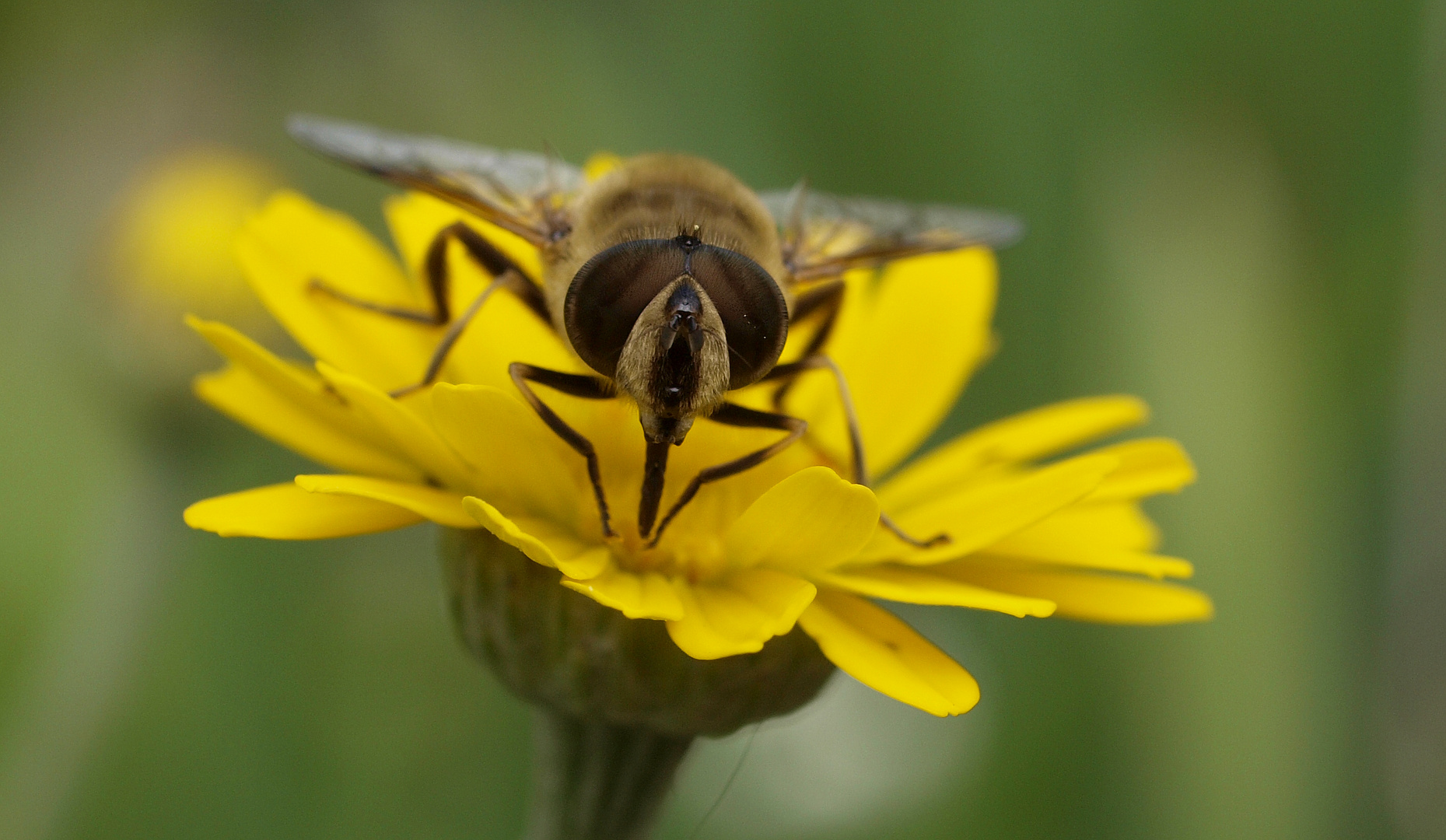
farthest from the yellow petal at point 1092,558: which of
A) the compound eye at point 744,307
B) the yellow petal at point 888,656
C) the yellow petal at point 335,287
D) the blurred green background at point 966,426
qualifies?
the blurred green background at point 966,426

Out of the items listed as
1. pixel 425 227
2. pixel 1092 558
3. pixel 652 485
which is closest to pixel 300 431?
pixel 652 485

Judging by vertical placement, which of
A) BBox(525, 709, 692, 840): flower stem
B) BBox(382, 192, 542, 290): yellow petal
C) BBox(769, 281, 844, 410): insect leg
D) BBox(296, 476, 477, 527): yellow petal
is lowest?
BBox(525, 709, 692, 840): flower stem

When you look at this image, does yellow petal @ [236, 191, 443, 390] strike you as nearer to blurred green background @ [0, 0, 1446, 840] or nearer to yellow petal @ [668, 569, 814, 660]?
yellow petal @ [668, 569, 814, 660]

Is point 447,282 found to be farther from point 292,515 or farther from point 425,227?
point 292,515

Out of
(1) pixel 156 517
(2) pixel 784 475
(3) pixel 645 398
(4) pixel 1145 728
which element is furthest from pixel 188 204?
(4) pixel 1145 728

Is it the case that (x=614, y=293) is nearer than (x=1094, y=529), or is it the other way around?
(x=614, y=293)

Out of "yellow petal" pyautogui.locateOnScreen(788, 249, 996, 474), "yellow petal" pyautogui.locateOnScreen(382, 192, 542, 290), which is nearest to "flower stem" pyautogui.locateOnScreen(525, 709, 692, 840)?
"yellow petal" pyautogui.locateOnScreen(788, 249, 996, 474)
